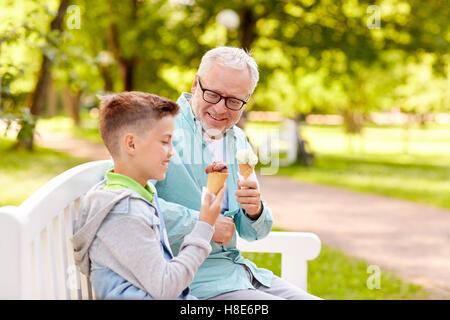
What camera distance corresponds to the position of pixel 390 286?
17.7 feet

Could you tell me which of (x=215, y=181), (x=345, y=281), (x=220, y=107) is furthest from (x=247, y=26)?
(x=215, y=181)

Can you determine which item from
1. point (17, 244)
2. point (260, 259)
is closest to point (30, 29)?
point (260, 259)

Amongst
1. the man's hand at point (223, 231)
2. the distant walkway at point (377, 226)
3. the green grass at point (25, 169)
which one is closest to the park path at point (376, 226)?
the distant walkway at point (377, 226)

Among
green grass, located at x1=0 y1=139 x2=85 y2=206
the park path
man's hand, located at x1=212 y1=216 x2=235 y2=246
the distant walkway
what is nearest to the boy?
man's hand, located at x1=212 y1=216 x2=235 y2=246

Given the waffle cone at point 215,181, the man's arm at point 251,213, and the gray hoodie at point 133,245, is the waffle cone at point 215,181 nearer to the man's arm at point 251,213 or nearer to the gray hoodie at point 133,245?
the gray hoodie at point 133,245

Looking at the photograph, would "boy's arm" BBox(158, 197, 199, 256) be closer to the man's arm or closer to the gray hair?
the man's arm

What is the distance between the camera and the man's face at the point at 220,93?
234 cm

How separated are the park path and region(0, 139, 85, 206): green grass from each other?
4.04 metres

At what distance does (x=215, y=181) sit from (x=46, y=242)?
0.54m

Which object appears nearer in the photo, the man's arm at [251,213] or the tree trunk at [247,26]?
the man's arm at [251,213]

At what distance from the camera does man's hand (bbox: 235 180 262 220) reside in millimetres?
2189

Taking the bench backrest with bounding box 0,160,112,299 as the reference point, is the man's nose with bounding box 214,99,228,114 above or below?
above

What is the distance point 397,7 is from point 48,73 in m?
10.1

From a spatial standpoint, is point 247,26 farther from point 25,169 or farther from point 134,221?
point 134,221
